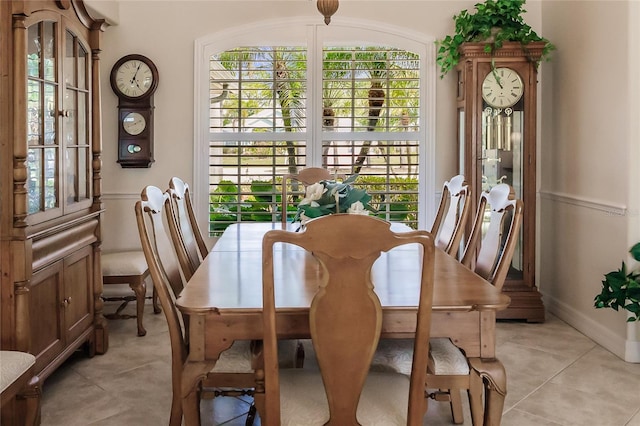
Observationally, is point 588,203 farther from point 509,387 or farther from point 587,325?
point 509,387

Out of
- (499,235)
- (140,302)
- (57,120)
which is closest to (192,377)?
(499,235)

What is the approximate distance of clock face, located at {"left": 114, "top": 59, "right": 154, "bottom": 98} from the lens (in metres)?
4.75

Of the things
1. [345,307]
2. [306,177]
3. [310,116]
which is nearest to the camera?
[345,307]

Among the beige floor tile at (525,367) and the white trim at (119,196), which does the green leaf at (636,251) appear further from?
the white trim at (119,196)

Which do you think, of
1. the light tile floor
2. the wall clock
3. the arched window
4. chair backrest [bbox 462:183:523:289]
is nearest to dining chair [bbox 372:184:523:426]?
chair backrest [bbox 462:183:523:289]

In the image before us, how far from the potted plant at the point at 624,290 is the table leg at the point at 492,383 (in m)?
1.77

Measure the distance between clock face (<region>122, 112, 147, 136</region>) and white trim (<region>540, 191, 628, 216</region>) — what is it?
123 inches

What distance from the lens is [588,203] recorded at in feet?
13.3

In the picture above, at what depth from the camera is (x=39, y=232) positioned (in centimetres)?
284

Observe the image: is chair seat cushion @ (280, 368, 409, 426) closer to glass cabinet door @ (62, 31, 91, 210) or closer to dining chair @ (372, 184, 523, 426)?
dining chair @ (372, 184, 523, 426)

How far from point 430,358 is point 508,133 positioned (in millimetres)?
2730

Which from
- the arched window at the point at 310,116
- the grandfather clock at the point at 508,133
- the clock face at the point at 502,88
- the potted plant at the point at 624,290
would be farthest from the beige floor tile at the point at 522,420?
the clock face at the point at 502,88

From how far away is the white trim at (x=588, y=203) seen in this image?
368 cm

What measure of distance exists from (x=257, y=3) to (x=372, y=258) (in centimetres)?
371
